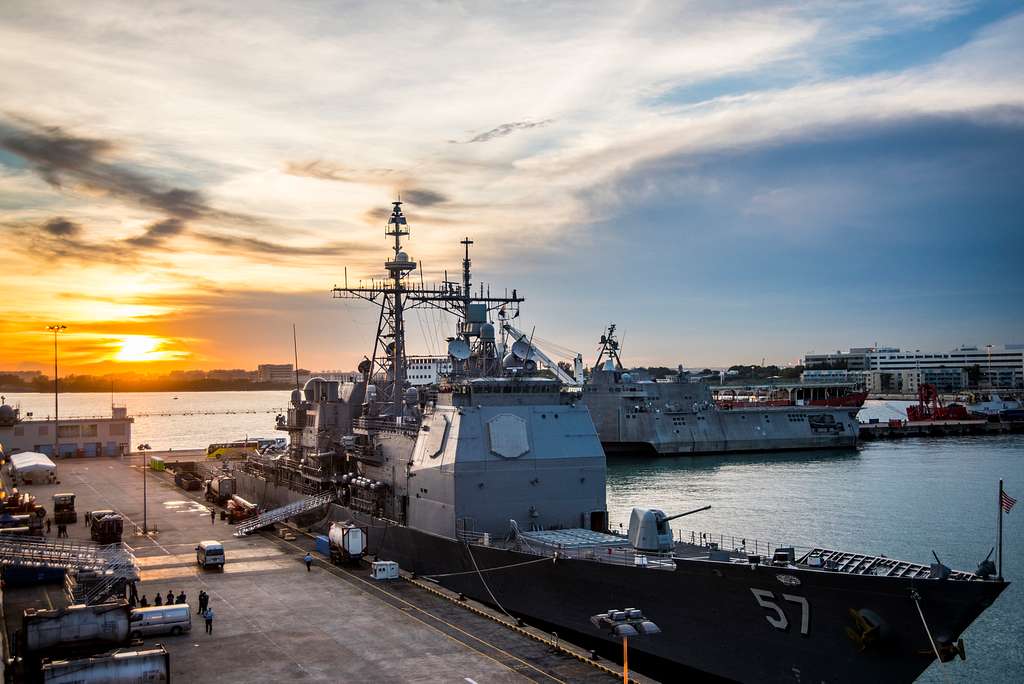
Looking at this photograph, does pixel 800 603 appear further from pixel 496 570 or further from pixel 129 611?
pixel 129 611

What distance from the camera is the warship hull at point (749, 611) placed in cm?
1535

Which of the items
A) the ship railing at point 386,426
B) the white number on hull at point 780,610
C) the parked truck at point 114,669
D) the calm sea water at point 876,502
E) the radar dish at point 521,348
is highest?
the radar dish at point 521,348

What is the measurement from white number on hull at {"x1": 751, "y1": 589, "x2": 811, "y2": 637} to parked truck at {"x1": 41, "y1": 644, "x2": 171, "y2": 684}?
11.8 m

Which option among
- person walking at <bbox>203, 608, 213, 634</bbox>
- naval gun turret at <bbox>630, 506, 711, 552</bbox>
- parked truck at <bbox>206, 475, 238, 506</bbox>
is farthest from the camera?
parked truck at <bbox>206, 475, 238, 506</bbox>

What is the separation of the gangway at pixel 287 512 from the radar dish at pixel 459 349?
28.3 ft

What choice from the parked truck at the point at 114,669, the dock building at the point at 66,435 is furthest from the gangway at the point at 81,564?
the dock building at the point at 66,435

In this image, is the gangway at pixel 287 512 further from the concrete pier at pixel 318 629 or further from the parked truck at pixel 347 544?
the parked truck at pixel 347 544

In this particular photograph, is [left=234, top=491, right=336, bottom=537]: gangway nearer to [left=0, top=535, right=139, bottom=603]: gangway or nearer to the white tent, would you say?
[left=0, top=535, right=139, bottom=603]: gangway

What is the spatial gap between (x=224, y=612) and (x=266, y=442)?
139ft

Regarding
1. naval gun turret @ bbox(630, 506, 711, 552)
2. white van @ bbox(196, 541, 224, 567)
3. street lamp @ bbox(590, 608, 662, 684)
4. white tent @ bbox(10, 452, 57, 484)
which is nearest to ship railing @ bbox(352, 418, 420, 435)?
white van @ bbox(196, 541, 224, 567)

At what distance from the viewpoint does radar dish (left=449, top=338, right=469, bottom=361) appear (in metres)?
30.4

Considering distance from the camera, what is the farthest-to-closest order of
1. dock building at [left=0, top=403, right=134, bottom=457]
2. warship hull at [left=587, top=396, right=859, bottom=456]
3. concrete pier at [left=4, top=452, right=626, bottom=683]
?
warship hull at [left=587, top=396, right=859, bottom=456] → dock building at [left=0, top=403, right=134, bottom=457] → concrete pier at [left=4, top=452, right=626, bottom=683]

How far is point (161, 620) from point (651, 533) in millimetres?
12244

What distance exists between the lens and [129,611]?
19.4m
